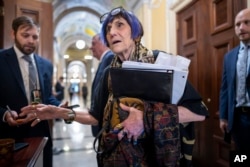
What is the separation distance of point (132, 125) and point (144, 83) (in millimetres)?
162

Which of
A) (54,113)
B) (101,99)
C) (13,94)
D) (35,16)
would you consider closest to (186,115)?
(101,99)

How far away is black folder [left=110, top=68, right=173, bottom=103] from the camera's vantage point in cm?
89

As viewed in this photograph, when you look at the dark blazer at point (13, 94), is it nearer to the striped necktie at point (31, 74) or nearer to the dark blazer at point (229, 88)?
the striped necktie at point (31, 74)

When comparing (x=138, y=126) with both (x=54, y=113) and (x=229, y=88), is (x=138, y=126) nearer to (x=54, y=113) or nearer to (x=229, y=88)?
(x=54, y=113)

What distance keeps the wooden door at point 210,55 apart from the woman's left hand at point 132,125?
1580mm

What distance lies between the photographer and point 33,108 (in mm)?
1158

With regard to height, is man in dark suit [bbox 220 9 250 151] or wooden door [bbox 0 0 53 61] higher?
wooden door [bbox 0 0 53 61]

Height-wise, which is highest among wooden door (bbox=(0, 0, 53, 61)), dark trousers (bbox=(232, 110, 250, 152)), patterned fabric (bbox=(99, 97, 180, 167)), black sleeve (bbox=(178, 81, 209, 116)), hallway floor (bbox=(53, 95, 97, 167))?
wooden door (bbox=(0, 0, 53, 61))

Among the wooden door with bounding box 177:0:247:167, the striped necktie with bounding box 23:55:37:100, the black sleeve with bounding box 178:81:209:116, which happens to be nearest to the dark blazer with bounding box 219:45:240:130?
the wooden door with bounding box 177:0:247:167

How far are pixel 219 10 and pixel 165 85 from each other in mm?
1796

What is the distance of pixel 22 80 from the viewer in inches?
68.4

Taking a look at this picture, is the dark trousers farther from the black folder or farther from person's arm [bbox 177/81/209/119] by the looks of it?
the black folder

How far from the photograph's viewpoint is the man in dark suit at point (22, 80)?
1669 millimetres

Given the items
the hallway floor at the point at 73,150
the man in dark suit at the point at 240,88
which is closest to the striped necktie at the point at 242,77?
the man in dark suit at the point at 240,88
